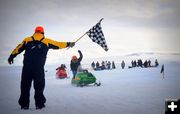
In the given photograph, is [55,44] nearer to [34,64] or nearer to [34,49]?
[34,49]

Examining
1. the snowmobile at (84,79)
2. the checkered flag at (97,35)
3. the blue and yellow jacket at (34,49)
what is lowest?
the snowmobile at (84,79)

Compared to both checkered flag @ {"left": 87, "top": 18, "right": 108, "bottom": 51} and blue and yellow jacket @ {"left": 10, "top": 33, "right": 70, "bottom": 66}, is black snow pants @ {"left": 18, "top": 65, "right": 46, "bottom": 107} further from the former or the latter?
checkered flag @ {"left": 87, "top": 18, "right": 108, "bottom": 51}

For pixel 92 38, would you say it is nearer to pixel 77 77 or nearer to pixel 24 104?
pixel 24 104

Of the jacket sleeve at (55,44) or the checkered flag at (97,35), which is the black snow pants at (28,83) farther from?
the checkered flag at (97,35)

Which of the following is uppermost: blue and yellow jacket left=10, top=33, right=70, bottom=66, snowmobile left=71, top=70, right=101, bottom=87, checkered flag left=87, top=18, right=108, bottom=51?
checkered flag left=87, top=18, right=108, bottom=51

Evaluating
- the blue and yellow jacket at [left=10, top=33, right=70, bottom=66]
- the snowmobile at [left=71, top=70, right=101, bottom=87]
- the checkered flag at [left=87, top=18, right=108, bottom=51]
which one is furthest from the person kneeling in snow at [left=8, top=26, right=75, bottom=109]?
the snowmobile at [left=71, top=70, right=101, bottom=87]

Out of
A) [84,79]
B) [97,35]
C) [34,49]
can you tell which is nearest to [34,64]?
[34,49]

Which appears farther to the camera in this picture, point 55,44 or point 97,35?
point 97,35

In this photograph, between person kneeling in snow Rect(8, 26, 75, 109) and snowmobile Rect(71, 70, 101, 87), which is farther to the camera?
snowmobile Rect(71, 70, 101, 87)

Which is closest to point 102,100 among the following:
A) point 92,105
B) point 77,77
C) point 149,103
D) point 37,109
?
point 92,105

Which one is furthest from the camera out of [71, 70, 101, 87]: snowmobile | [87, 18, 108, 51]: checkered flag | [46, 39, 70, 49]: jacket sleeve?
[71, 70, 101, 87]: snowmobile

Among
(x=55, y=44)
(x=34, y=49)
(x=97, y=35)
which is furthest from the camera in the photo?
(x=97, y=35)

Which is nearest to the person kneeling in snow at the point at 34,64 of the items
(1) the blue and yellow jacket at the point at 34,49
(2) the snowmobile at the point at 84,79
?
(1) the blue and yellow jacket at the point at 34,49

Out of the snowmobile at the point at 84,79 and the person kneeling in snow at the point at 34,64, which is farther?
the snowmobile at the point at 84,79
